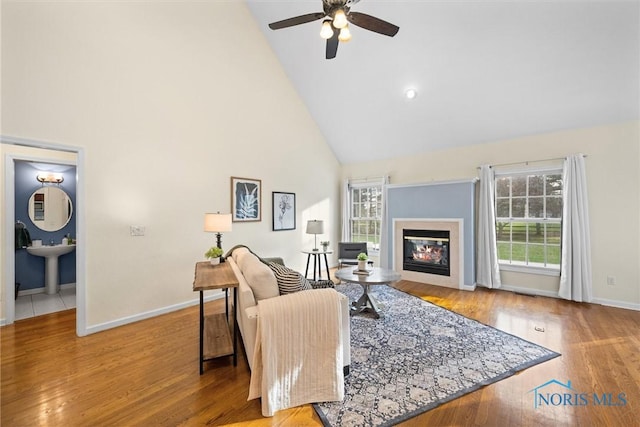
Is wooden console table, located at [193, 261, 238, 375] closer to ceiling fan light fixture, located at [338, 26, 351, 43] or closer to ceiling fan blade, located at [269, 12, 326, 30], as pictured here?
ceiling fan light fixture, located at [338, 26, 351, 43]

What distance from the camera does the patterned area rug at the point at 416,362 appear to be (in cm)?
183

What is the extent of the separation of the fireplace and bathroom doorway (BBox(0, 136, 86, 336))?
491cm

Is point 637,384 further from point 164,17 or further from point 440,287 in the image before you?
point 164,17

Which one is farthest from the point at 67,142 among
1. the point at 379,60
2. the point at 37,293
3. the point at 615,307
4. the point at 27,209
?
the point at 615,307

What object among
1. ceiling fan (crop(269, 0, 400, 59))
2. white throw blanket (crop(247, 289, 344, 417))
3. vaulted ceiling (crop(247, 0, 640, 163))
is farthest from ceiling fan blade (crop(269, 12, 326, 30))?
white throw blanket (crop(247, 289, 344, 417))

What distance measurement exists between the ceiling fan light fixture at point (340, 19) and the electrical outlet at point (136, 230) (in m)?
3.13

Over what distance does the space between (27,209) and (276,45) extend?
474cm

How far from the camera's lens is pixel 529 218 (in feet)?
14.4

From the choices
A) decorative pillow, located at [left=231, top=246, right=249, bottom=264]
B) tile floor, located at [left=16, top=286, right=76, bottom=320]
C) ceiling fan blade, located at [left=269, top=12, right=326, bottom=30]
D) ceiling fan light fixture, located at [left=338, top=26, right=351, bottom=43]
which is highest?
ceiling fan blade, located at [left=269, top=12, right=326, bottom=30]

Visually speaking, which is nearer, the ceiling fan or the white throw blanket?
the white throw blanket

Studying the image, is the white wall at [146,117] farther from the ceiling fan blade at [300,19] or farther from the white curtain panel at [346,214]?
the white curtain panel at [346,214]

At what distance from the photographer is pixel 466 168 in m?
4.89

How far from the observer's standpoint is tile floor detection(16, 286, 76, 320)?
11.4 feet

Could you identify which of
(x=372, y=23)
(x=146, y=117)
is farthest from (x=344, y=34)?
(x=146, y=117)
